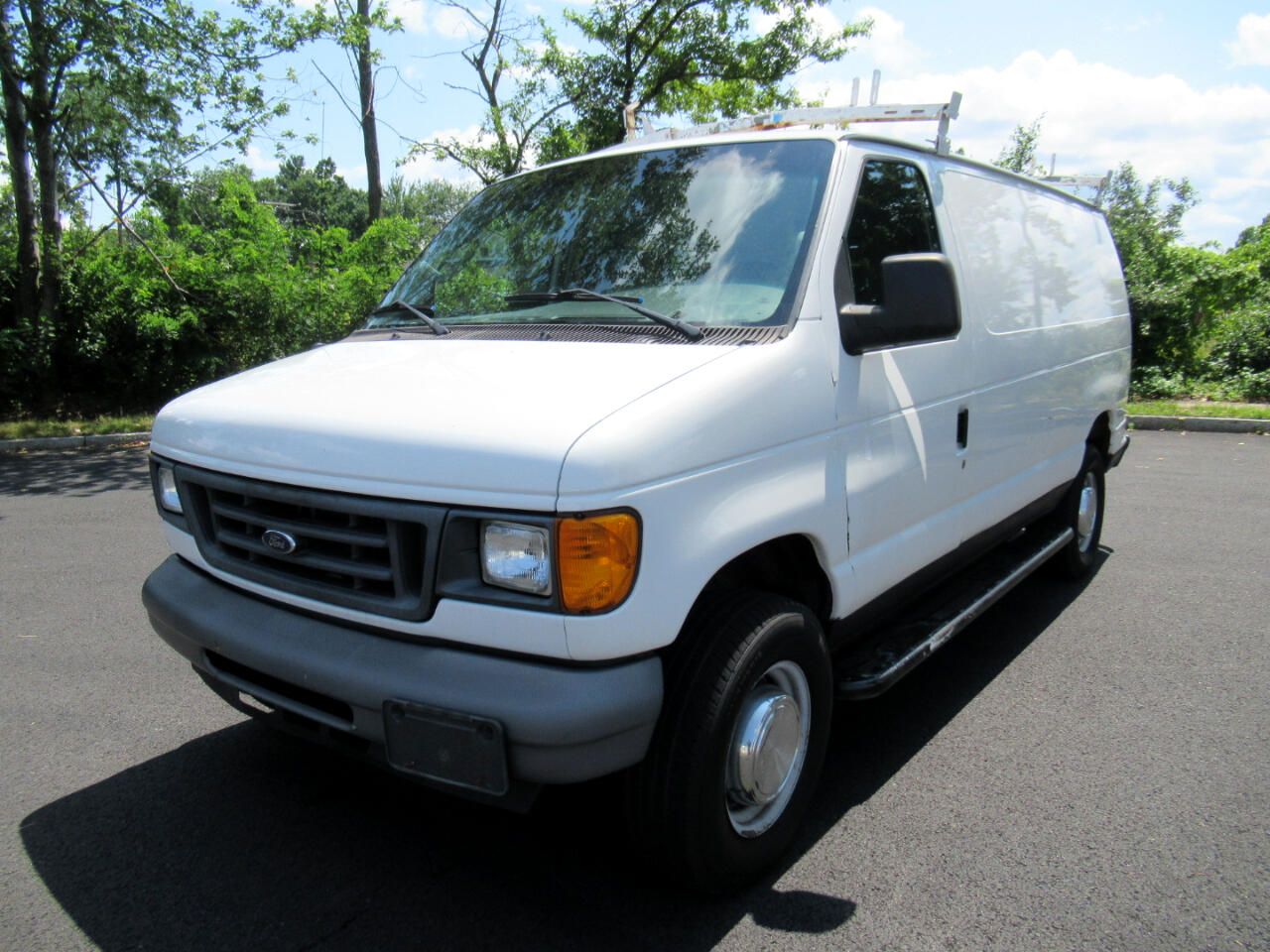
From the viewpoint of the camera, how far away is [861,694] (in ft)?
10.1

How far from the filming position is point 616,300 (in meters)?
2.89

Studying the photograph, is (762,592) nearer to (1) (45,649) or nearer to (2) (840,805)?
(2) (840,805)

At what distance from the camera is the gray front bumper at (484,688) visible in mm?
2088

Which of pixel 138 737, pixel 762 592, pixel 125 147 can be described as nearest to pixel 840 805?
pixel 762 592

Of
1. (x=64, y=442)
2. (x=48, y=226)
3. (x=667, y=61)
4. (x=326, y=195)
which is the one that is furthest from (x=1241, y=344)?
(x=326, y=195)

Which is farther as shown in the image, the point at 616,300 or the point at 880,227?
the point at 880,227

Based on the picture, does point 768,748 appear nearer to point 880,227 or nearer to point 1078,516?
point 880,227

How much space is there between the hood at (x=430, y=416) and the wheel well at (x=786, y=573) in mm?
626

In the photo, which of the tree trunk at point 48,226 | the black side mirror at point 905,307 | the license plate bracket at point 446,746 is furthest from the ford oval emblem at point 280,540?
the tree trunk at point 48,226

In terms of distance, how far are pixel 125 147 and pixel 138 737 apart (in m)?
14.0

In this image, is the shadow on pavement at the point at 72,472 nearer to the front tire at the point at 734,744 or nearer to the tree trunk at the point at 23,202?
the tree trunk at the point at 23,202

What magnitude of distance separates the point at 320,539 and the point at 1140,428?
41.3ft

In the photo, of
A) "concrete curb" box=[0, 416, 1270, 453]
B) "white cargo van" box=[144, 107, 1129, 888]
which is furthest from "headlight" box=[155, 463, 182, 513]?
"concrete curb" box=[0, 416, 1270, 453]

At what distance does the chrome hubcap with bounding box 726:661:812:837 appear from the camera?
8.51 ft
